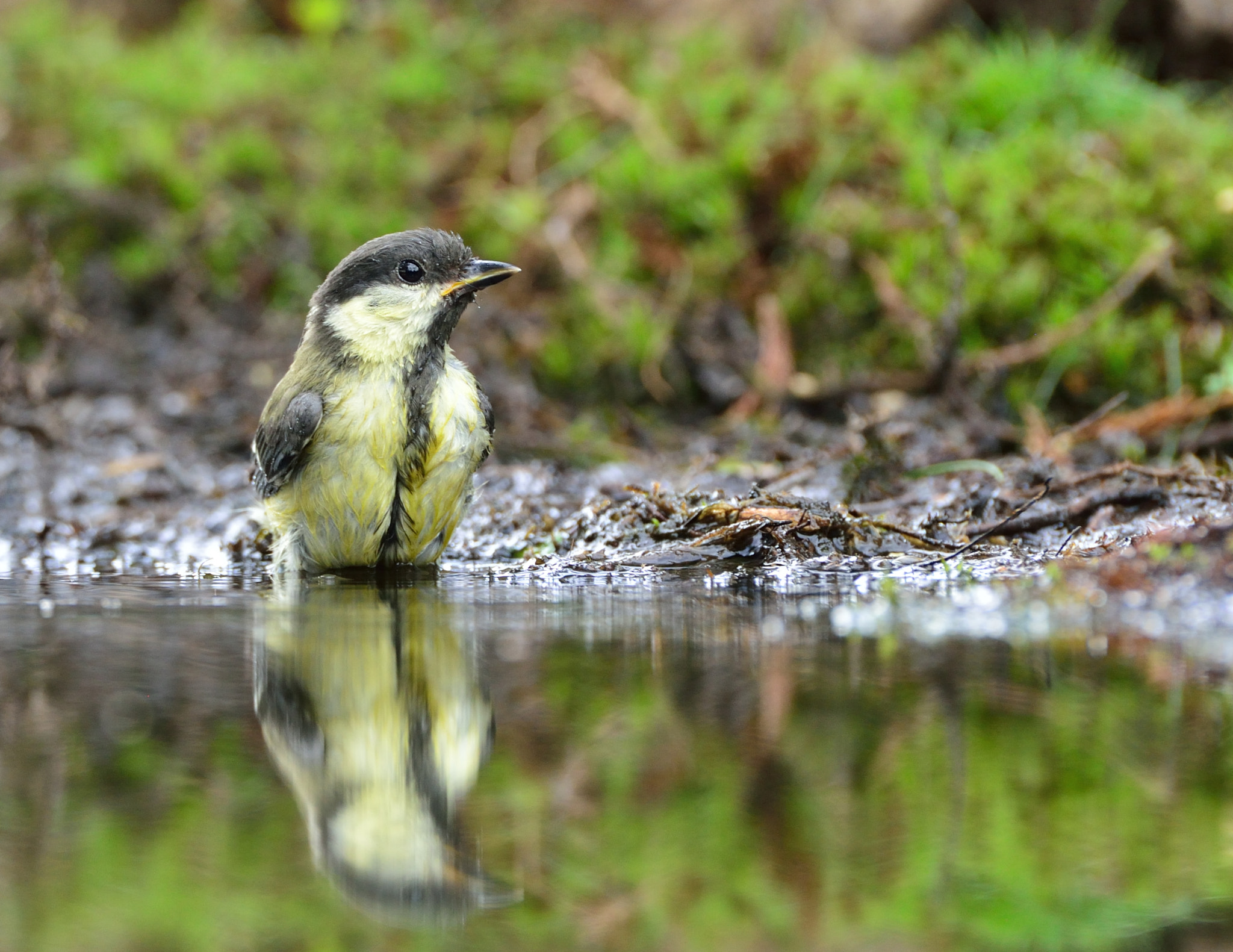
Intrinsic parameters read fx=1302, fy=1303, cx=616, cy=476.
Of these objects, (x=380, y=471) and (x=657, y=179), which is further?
(x=657, y=179)

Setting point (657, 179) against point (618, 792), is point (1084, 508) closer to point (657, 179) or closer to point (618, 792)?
point (618, 792)

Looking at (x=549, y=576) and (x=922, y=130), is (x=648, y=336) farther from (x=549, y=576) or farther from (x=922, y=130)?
(x=549, y=576)

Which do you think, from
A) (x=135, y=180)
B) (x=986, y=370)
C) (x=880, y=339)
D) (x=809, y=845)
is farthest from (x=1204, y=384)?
(x=135, y=180)

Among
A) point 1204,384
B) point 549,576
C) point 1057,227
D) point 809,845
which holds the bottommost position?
point 809,845

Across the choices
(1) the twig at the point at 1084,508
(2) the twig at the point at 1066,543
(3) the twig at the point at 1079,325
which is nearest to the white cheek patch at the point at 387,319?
(1) the twig at the point at 1084,508

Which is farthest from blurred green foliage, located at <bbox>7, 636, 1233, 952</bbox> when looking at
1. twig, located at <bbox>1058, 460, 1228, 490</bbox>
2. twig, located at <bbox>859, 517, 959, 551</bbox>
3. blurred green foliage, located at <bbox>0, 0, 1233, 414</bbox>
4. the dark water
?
blurred green foliage, located at <bbox>0, 0, 1233, 414</bbox>

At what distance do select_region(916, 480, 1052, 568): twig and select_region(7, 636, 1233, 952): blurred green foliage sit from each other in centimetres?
119

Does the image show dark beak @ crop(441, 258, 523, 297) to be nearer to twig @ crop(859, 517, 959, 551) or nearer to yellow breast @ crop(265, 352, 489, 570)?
yellow breast @ crop(265, 352, 489, 570)

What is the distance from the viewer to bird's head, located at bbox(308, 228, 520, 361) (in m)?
4.35

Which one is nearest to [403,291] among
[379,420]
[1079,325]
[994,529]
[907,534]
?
[379,420]

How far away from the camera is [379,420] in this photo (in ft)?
13.7

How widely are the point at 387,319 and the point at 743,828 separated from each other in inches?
116

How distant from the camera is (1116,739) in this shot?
209 cm

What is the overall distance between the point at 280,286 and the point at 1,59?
336cm
